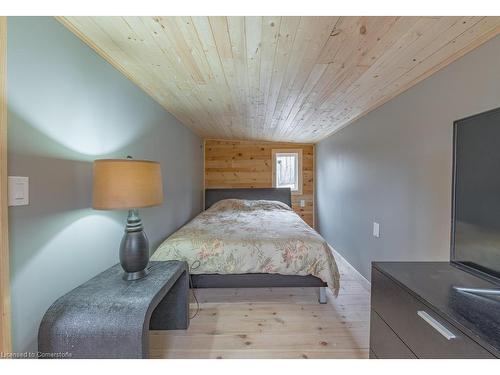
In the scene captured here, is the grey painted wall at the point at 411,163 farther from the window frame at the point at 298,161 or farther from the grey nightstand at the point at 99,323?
the grey nightstand at the point at 99,323

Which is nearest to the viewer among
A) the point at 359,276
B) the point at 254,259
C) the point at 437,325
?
the point at 437,325

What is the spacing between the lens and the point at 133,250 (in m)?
1.31

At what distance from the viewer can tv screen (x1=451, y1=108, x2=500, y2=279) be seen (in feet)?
2.87

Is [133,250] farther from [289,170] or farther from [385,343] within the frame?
[289,170]

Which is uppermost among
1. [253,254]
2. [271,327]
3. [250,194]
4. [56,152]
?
[56,152]

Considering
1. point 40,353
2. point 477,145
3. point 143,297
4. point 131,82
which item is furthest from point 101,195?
point 477,145

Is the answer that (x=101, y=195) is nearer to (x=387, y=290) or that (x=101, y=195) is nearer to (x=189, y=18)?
(x=189, y=18)

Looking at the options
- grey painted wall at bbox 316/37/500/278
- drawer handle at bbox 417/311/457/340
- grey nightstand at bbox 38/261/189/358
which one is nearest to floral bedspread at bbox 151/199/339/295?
grey painted wall at bbox 316/37/500/278

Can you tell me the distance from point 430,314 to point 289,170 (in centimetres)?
395

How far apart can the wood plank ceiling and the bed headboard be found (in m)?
2.22

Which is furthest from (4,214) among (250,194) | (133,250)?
(250,194)
